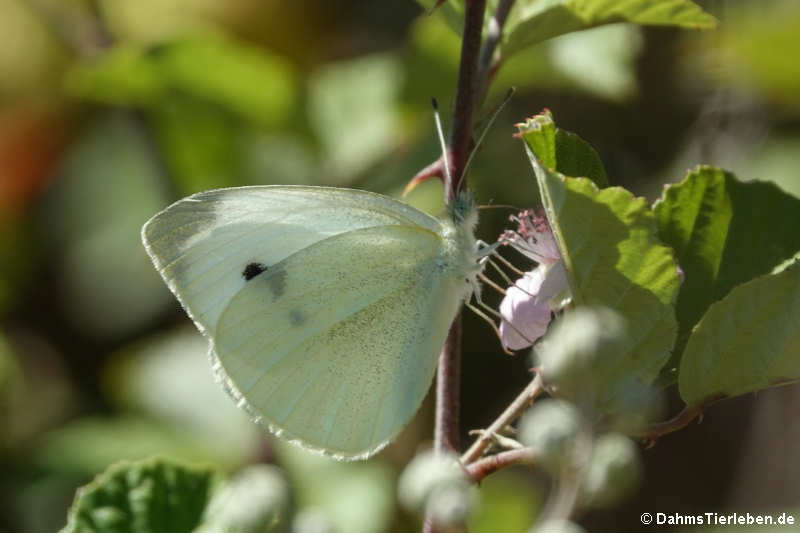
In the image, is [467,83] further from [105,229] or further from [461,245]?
[105,229]

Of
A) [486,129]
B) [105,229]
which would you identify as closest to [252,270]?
[486,129]

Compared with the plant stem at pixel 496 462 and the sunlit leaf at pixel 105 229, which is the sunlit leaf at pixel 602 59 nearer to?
A: the plant stem at pixel 496 462

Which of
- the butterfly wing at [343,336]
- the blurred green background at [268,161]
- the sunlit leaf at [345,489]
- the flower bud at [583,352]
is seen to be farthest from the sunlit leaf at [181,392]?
the flower bud at [583,352]

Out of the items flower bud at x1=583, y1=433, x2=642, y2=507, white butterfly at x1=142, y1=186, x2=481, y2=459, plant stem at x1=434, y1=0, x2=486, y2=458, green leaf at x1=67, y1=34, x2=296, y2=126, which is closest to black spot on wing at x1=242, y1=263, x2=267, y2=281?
white butterfly at x1=142, y1=186, x2=481, y2=459

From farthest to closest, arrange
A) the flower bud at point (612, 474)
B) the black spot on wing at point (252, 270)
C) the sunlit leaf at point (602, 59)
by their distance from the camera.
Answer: the sunlit leaf at point (602, 59) < the black spot on wing at point (252, 270) < the flower bud at point (612, 474)

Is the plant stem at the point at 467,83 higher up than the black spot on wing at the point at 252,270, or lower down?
higher up

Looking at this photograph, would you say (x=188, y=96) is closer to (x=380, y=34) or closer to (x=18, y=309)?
(x=18, y=309)

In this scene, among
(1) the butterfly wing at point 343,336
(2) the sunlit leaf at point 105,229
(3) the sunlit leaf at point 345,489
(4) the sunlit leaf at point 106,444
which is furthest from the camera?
(2) the sunlit leaf at point 105,229
